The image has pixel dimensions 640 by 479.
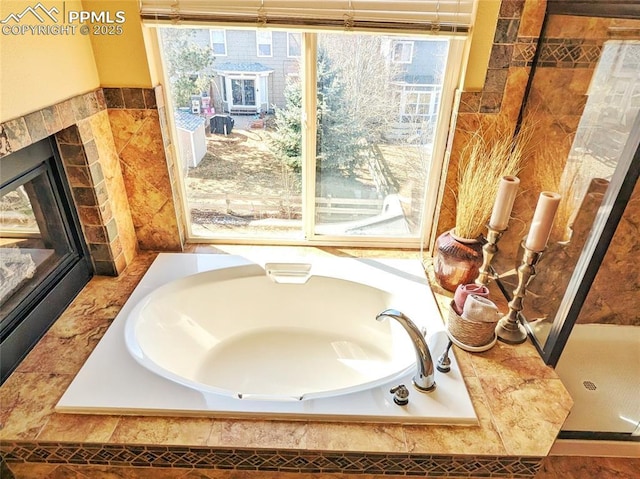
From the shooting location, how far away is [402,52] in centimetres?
175

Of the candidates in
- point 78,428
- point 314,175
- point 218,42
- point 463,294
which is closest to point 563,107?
point 463,294

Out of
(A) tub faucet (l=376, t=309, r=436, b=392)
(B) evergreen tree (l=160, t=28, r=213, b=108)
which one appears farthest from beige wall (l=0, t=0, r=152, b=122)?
(A) tub faucet (l=376, t=309, r=436, b=392)

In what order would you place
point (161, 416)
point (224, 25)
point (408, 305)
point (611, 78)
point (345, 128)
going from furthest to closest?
point (345, 128) < point (408, 305) < point (224, 25) < point (611, 78) < point (161, 416)

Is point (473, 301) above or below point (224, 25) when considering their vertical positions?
below

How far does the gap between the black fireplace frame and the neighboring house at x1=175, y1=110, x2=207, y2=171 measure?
1.77ft

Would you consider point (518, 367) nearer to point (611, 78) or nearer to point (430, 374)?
point (430, 374)

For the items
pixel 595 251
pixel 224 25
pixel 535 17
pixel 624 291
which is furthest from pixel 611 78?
pixel 224 25

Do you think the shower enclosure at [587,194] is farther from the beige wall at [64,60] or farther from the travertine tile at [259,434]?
the beige wall at [64,60]

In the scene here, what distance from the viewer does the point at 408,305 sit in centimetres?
179

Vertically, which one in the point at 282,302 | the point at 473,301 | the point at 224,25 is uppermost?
the point at 224,25

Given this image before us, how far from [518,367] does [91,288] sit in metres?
1.81

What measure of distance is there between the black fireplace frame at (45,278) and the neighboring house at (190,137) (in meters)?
0.54

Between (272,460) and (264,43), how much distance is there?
1.60 meters

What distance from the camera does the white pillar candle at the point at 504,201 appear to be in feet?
4.87
